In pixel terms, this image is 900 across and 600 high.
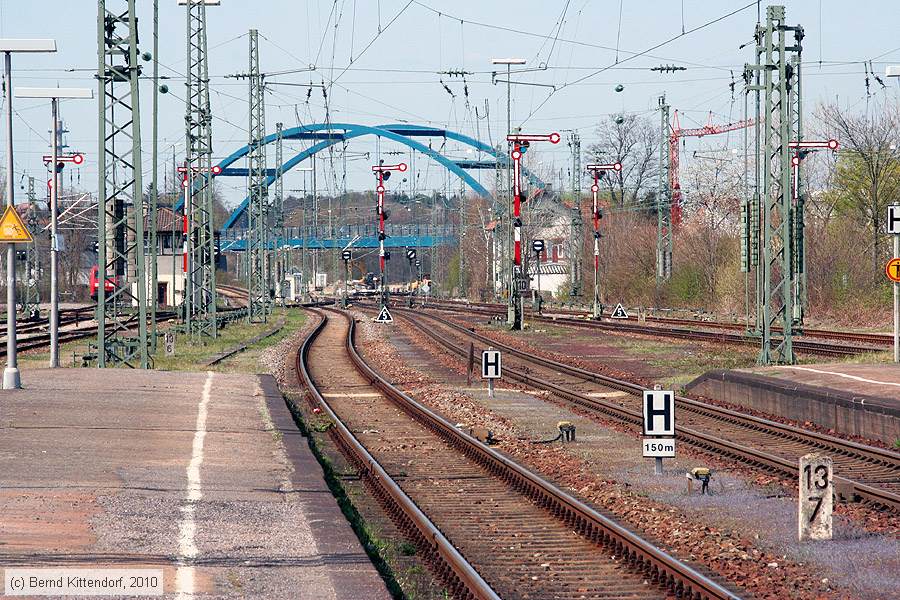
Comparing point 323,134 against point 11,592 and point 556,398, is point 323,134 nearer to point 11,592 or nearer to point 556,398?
point 556,398

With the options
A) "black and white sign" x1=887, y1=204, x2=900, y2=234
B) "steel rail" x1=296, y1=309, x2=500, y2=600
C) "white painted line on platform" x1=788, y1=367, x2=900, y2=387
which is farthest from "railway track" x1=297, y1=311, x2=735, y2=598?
"black and white sign" x1=887, y1=204, x2=900, y2=234

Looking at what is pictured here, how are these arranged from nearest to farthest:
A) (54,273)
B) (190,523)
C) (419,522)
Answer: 1. (190,523)
2. (419,522)
3. (54,273)

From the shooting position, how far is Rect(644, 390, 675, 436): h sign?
43.6 ft

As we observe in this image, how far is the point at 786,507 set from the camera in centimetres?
1173

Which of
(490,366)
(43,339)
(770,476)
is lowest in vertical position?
(770,476)

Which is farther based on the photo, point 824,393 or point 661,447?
point 824,393

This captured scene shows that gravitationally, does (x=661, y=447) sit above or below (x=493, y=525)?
above

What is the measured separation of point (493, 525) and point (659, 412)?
9.36ft

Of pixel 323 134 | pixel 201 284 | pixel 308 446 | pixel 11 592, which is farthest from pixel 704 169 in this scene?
pixel 11 592

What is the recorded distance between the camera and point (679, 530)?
10.7 metres

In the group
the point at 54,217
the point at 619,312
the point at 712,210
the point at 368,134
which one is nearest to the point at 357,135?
the point at 368,134

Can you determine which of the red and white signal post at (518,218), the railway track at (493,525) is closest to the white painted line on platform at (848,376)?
the railway track at (493,525)

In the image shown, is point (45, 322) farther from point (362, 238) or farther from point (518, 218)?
point (362, 238)

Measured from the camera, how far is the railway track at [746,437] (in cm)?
1319
